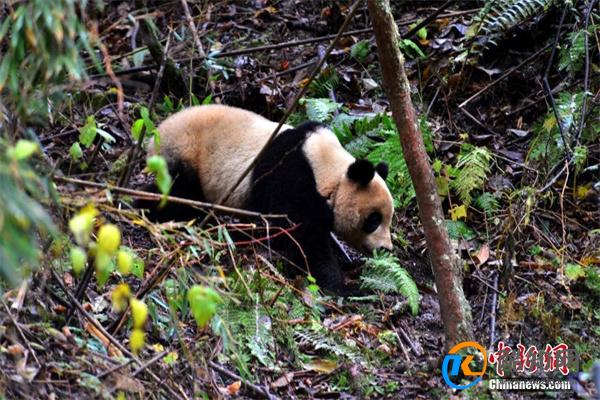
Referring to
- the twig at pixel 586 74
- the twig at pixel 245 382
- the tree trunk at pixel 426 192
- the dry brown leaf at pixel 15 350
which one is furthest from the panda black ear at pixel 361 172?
the dry brown leaf at pixel 15 350

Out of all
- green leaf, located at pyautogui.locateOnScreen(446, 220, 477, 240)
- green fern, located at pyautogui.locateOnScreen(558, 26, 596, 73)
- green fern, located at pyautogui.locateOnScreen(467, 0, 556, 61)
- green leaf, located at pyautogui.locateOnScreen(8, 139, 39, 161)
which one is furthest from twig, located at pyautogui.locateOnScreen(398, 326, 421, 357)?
green leaf, located at pyautogui.locateOnScreen(8, 139, 39, 161)

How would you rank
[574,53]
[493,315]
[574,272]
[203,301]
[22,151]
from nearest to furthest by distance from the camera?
[22,151] → [203,301] → [493,315] → [574,272] → [574,53]

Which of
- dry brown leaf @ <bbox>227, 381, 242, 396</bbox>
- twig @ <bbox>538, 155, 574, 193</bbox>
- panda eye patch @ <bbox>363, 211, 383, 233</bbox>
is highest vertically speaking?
twig @ <bbox>538, 155, 574, 193</bbox>

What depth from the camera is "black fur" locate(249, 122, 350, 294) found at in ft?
25.5

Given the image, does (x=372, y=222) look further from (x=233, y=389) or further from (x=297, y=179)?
(x=233, y=389)

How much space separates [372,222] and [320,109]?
1.88 meters

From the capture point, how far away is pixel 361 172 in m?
7.71

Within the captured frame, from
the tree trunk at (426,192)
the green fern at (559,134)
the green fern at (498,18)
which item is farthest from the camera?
the green fern at (498,18)

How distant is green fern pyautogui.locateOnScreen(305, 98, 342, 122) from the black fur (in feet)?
3.79

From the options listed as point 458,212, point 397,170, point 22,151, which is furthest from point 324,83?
point 22,151

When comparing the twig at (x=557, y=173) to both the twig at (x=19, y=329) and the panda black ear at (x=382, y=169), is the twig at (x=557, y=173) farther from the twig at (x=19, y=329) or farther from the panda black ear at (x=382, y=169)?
the twig at (x=19, y=329)

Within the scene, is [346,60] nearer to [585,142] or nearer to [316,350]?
[585,142]

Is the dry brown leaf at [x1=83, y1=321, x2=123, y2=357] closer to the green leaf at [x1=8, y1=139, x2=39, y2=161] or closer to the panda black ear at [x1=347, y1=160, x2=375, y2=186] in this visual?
the green leaf at [x1=8, y1=139, x2=39, y2=161]

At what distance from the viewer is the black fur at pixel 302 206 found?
7758mm
